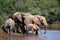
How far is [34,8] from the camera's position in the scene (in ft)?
210

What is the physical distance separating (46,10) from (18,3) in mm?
24533

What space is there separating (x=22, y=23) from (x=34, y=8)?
24.3 meters

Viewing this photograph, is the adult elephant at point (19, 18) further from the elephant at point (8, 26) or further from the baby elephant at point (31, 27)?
the elephant at point (8, 26)

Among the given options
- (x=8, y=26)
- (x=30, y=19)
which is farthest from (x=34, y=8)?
(x=8, y=26)

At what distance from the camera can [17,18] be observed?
131ft

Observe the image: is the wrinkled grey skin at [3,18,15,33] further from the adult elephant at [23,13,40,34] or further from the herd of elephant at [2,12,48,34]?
the adult elephant at [23,13,40,34]

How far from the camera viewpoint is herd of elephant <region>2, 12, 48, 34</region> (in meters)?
38.1

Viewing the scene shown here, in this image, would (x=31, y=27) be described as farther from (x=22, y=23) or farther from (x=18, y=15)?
(x=18, y=15)

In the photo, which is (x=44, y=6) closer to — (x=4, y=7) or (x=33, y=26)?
(x=4, y=7)

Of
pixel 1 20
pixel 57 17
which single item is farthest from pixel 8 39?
pixel 57 17

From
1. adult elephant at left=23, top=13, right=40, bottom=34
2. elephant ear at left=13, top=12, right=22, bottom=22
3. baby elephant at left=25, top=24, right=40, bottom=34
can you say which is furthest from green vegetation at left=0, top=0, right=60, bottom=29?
baby elephant at left=25, top=24, right=40, bottom=34

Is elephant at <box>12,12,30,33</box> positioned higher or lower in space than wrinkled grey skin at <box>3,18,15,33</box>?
higher

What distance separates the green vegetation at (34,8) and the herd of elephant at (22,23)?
209 cm

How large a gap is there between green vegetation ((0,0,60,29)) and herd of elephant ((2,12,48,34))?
6.85 feet
